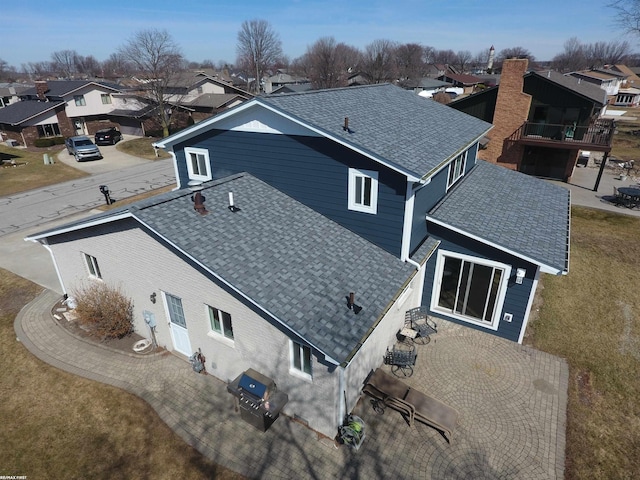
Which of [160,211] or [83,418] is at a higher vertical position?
[160,211]

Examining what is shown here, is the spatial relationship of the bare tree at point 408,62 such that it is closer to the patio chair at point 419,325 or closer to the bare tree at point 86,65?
the patio chair at point 419,325

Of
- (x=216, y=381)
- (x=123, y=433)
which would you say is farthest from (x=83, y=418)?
(x=216, y=381)

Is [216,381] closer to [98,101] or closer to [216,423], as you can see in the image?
[216,423]

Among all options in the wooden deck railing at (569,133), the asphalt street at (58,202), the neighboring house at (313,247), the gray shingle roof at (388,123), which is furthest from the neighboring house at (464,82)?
the neighboring house at (313,247)

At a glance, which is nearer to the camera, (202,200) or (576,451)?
(576,451)

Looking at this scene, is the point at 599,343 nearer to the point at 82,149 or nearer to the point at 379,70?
the point at 82,149

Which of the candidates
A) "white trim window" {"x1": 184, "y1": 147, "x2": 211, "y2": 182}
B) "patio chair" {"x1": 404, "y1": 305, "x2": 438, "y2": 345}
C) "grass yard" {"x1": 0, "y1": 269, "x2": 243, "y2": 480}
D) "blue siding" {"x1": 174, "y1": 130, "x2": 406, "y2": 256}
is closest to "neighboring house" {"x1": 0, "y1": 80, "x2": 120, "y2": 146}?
"white trim window" {"x1": 184, "y1": 147, "x2": 211, "y2": 182}
